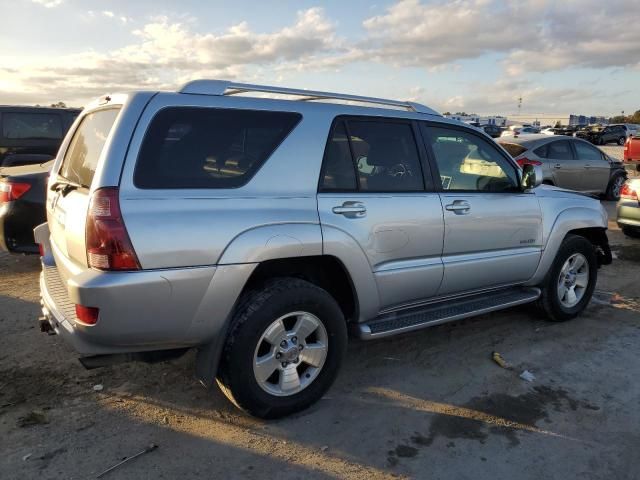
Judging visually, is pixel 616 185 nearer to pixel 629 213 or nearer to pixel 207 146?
pixel 629 213

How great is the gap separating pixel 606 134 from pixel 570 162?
37.5 metres

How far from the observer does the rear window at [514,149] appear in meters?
10.2

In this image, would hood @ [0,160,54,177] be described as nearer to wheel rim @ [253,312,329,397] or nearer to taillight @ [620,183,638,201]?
wheel rim @ [253,312,329,397]

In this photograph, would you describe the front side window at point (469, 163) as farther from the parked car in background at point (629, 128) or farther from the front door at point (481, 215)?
the parked car in background at point (629, 128)

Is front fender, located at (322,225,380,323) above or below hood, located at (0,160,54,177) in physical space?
below

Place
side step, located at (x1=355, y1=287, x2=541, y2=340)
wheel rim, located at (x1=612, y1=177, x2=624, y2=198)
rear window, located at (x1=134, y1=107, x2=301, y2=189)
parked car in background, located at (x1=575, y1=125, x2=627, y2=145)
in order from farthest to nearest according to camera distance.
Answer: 1. parked car in background, located at (x1=575, y1=125, x2=627, y2=145)
2. wheel rim, located at (x1=612, y1=177, x2=624, y2=198)
3. side step, located at (x1=355, y1=287, x2=541, y2=340)
4. rear window, located at (x1=134, y1=107, x2=301, y2=189)

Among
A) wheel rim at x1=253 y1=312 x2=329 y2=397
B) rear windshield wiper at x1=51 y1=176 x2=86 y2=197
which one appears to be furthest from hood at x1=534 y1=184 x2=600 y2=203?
rear windshield wiper at x1=51 y1=176 x2=86 y2=197

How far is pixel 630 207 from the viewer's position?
8.54 m

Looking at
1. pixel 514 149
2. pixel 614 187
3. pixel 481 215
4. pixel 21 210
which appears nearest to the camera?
pixel 481 215

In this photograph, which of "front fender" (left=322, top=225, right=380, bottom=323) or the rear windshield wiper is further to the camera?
"front fender" (left=322, top=225, right=380, bottom=323)

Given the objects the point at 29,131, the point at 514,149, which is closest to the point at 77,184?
the point at 29,131

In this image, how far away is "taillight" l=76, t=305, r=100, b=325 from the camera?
8.86 ft

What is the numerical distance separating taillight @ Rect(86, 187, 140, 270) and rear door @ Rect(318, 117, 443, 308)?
1160 mm

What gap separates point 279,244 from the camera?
10.2ft
